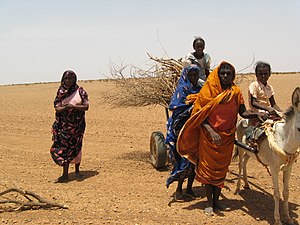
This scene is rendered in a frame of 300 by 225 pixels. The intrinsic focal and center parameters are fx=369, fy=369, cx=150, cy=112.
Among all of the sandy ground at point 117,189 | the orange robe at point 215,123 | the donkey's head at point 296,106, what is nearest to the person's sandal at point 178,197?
the sandy ground at point 117,189

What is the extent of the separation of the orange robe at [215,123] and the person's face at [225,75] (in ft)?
0.19

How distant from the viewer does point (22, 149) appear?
10.5 meters

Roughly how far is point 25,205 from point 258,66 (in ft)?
13.1

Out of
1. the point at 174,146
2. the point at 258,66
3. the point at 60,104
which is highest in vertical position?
the point at 258,66

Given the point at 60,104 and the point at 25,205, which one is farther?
the point at 60,104

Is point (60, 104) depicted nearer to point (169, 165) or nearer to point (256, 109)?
point (169, 165)

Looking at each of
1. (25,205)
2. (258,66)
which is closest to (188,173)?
(258,66)

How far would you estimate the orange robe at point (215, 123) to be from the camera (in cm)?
500

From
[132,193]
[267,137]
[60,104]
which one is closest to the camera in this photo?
[267,137]

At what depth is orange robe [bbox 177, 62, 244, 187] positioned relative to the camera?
4996 mm

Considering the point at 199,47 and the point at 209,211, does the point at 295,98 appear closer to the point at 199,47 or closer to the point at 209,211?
the point at 209,211

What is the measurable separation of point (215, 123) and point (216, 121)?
0.10ft

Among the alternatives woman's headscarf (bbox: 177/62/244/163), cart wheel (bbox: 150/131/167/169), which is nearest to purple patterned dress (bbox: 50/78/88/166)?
cart wheel (bbox: 150/131/167/169)

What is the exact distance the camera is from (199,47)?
6762 millimetres
